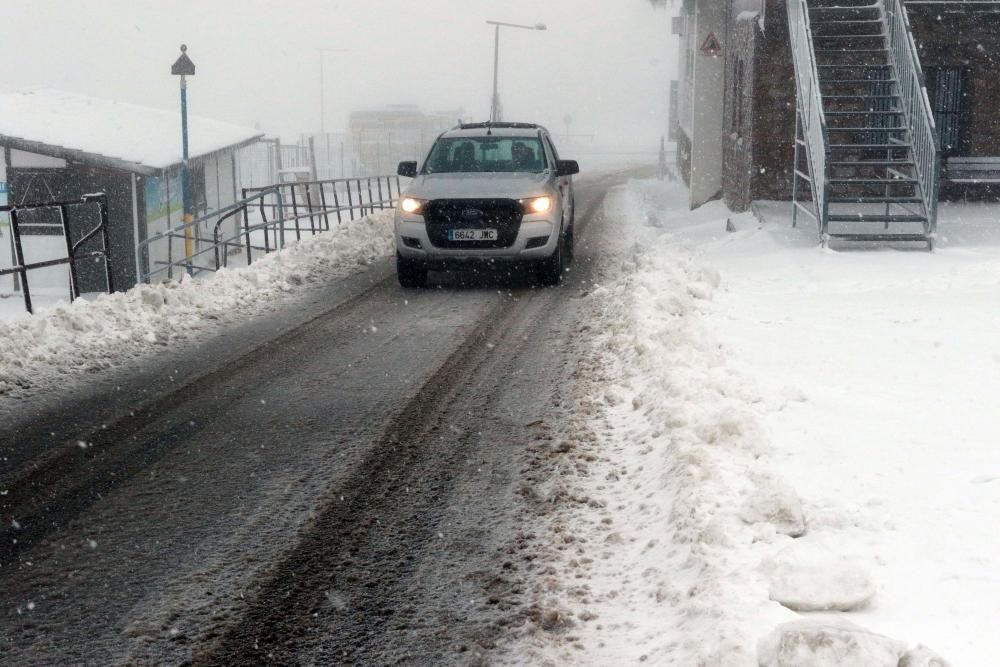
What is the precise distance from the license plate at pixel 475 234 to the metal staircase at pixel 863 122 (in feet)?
13.6

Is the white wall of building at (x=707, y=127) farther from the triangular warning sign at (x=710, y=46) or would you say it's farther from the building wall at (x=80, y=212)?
the building wall at (x=80, y=212)

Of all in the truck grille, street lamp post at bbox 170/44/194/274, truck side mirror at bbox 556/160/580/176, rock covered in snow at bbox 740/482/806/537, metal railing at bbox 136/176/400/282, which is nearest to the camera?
rock covered in snow at bbox 740/482/806/537

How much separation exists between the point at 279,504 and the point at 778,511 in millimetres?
2331

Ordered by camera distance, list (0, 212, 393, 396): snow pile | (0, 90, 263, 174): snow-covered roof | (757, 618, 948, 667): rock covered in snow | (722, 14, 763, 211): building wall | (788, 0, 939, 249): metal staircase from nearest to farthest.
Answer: (757, 618, 948, 667): rock covered in snow, (0, 212, 393, 396): snow pile, (788, 0, 939, 249): metal staircase, (722, 14, 763, 211): building wall, (0, 90, 263, 174): snow-covered roof

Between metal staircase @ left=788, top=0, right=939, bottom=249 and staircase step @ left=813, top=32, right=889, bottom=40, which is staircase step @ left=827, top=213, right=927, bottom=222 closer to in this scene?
metal staircase @ left=788, top=0, right=939, bottom=249

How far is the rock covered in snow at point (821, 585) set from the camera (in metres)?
3.62

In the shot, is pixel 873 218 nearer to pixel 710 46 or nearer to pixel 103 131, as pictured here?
pixel 710 46

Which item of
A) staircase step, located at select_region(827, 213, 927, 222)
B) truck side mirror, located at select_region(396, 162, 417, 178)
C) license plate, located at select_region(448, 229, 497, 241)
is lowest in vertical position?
license plate, located at select_region(448, 229, 497, 241)

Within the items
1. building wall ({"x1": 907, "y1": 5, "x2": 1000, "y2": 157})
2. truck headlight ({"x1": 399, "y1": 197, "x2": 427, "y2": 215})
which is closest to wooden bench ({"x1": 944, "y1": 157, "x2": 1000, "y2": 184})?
building wall ({"x1": 907, "y1": 5, "x2": 1000, "y2": 157})

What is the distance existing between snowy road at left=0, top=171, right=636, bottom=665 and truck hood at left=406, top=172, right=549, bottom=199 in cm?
Answer: 336

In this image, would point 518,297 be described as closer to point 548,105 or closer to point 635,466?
point 635,466

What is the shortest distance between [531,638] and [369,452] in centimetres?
232

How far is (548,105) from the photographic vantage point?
152125 millimetres

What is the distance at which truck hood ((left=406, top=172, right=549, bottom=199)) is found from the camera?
39.1ft
